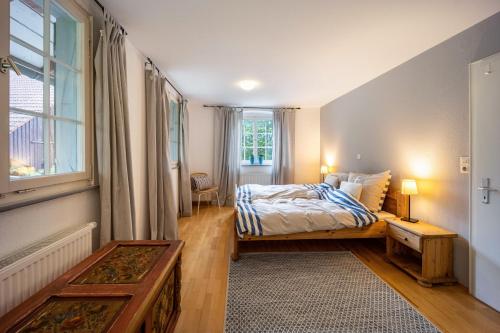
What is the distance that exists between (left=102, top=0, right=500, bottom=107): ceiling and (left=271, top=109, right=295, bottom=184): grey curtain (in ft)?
6.70

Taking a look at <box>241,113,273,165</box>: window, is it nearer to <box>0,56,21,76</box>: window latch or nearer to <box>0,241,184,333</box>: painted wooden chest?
<box>0,241,184,333</box>: painted wooden chest

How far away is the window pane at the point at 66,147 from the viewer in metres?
1.54

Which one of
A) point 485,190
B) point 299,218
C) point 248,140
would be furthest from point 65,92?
point 248,140

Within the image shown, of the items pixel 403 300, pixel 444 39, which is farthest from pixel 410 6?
pixel 403 300

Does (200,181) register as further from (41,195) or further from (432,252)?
(432,252)

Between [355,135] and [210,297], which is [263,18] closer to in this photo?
[210,297]

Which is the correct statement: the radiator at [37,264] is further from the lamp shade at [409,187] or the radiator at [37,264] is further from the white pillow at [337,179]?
the white pillow at [337,179]

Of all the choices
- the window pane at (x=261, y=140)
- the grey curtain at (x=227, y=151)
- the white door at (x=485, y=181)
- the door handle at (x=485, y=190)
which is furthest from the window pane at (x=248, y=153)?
the door handle at (x=485, y=190)

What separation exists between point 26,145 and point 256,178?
4732mm

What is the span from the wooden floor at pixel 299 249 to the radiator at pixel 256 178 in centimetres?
232

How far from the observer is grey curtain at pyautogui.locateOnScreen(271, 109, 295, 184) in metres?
5.69

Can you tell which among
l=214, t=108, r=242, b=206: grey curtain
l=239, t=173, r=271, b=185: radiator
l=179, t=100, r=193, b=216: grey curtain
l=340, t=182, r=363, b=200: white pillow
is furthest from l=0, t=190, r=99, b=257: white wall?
l=239, t=173, r=271, b=185: radiator

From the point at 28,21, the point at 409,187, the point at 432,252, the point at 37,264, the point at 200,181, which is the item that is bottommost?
the point at 432,252

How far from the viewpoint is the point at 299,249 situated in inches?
123
